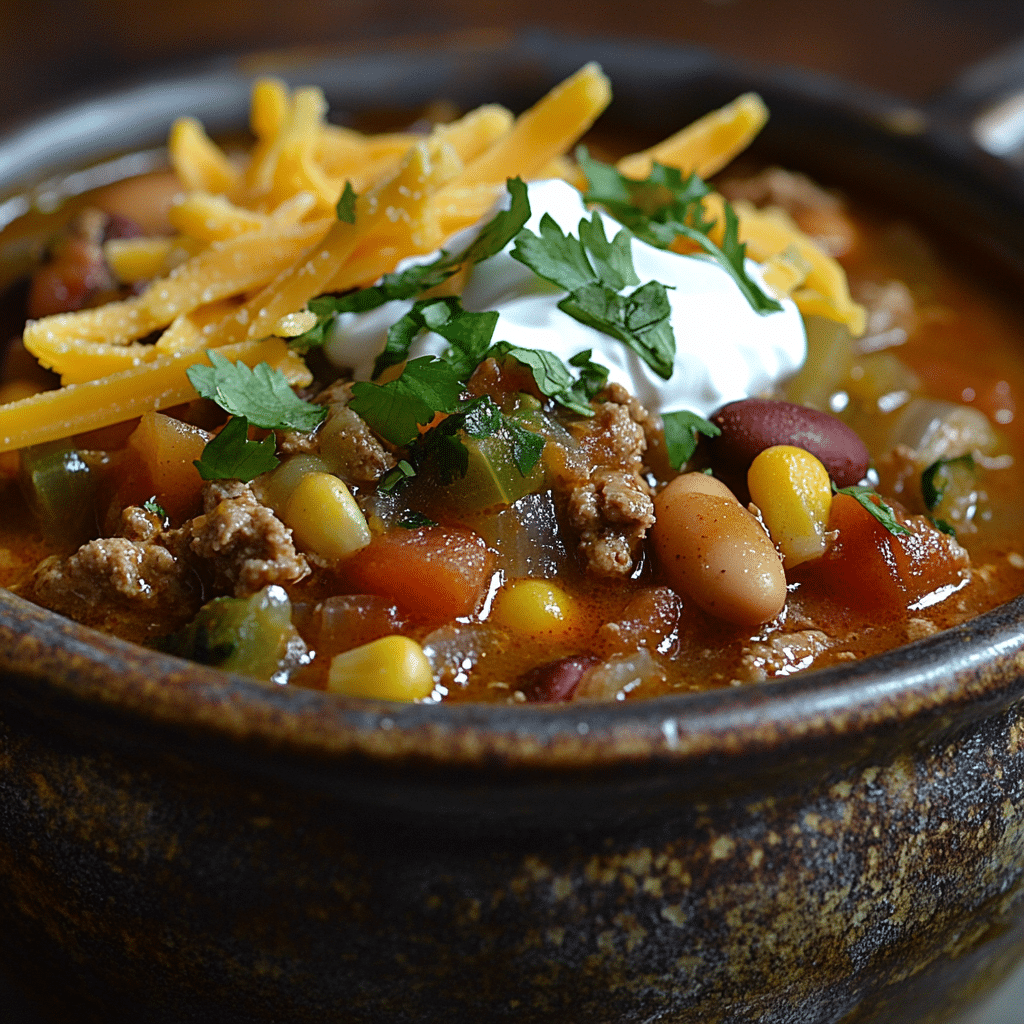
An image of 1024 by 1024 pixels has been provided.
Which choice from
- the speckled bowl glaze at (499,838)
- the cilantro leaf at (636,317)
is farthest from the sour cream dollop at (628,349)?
the speckled bowl glaze at (499,838)

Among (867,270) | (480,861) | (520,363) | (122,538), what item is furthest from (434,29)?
(480,861)

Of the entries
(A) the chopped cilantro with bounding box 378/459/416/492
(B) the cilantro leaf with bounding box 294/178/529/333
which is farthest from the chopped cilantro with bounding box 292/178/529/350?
(A) the chopped cilantro with bounding box 378/459/416/492

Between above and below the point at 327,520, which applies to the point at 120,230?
above

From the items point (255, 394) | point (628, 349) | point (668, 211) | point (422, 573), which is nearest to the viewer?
point (422, 573)

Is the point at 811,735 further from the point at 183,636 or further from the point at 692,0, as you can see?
the point at 692,0

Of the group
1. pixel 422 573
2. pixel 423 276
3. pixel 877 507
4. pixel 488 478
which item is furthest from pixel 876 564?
pixel 423 276

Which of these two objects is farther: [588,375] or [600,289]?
[600,289]

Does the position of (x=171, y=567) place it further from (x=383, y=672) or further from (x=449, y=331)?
(x=449, y=331)
